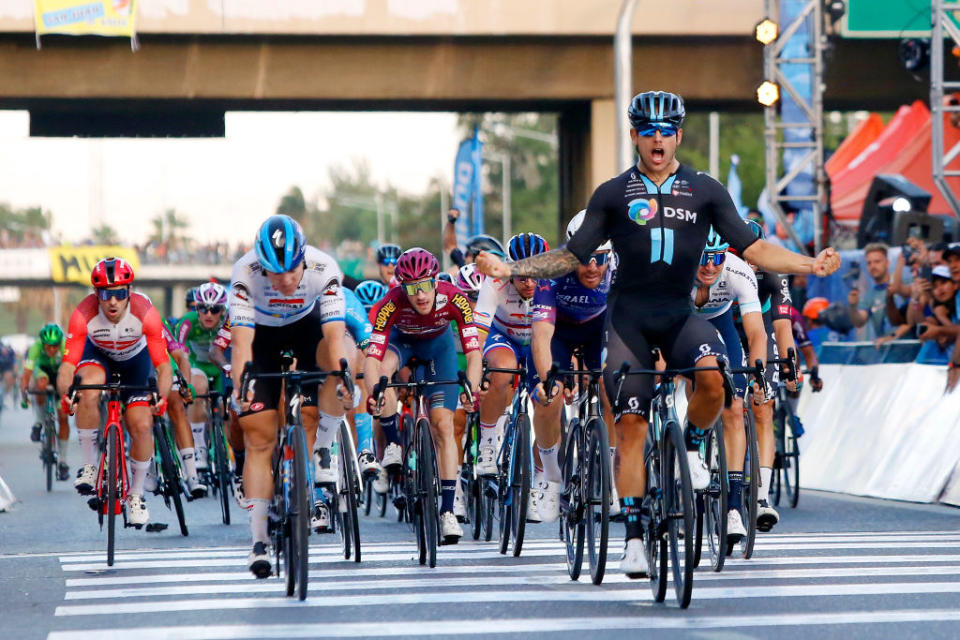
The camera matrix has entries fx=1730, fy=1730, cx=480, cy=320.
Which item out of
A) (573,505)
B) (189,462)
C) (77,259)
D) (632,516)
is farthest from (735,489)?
(77,259)

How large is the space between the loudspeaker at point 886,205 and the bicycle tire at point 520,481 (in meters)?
11.5

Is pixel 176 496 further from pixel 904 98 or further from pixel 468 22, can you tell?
pixel 904 98

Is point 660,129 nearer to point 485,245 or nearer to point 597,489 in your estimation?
point 597,489

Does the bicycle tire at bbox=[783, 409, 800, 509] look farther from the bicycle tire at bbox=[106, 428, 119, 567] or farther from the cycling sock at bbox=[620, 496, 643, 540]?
the cycling sock at bbox=[620, 496, 643, 540]

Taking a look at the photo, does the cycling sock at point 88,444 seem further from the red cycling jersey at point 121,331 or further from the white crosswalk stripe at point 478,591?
the white crosswalk stripe at point 478,591

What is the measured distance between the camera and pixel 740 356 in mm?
11242

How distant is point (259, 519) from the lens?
903 centimetres

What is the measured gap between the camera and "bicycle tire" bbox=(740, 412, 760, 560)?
408 inches

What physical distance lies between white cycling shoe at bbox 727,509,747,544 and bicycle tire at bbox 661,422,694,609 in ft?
5.98

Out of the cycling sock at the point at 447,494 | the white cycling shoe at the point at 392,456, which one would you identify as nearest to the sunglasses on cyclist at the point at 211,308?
the white cycling shoe at the point at 392,456

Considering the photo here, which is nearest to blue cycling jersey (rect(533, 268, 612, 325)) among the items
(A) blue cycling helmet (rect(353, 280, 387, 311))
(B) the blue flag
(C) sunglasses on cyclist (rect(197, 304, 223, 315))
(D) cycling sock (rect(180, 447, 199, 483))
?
(A) blue cycling helmet (rect(353, 280, 387, 311))

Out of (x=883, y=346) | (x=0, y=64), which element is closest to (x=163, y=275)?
(x=0, y=64)

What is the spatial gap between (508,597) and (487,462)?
3277 millimetres

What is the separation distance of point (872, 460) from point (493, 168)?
3956 inches
